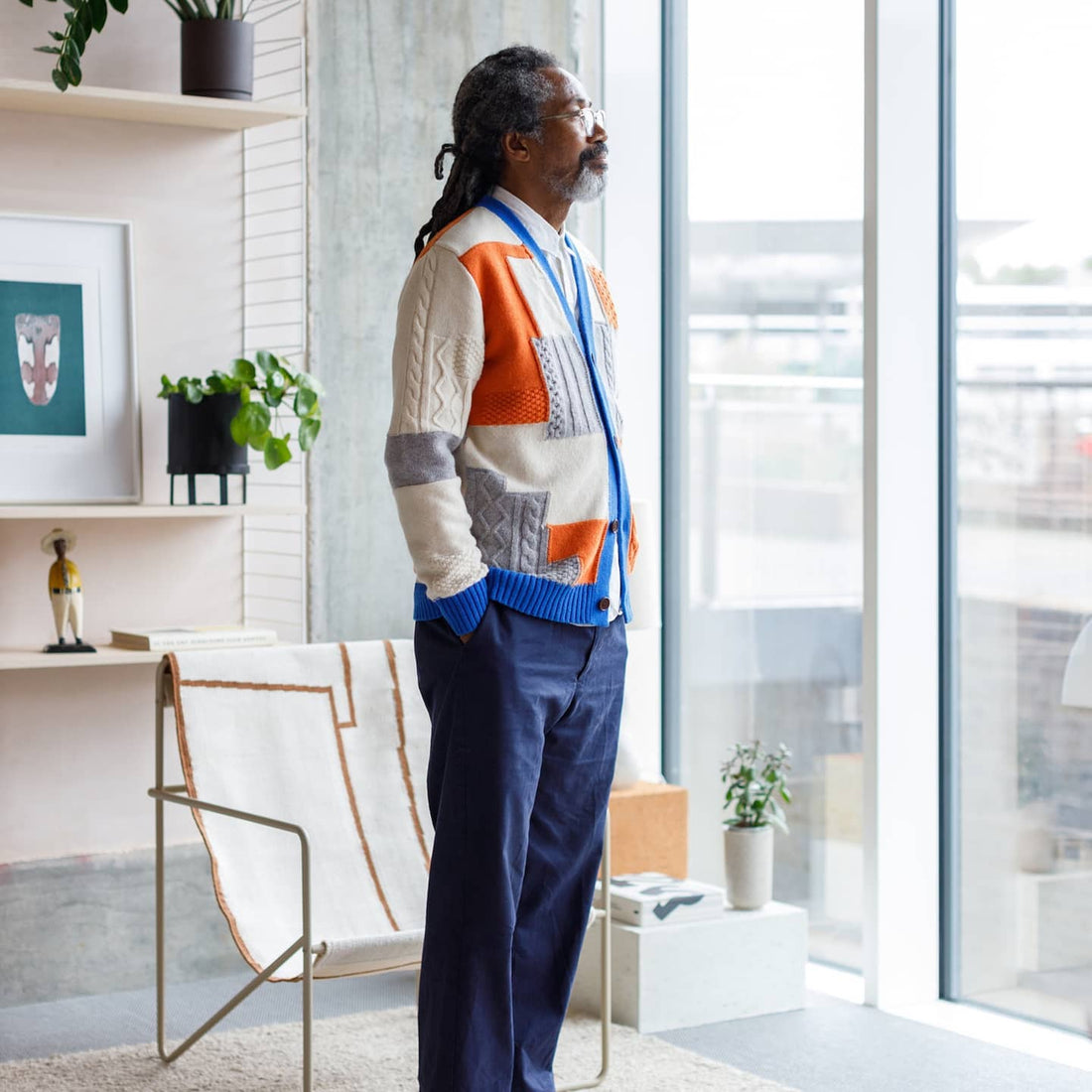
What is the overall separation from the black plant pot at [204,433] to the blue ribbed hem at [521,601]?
1.14 metres

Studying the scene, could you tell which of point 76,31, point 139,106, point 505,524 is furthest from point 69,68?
point 505,524

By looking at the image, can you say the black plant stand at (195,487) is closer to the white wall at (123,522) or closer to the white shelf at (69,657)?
the white wall at (123,522)

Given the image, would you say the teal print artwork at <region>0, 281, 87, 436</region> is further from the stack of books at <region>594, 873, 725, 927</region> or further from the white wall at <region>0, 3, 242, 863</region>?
the stack of books at <region>594, 873, 725, 927</region>

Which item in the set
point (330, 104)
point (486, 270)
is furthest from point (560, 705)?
point (330, 104)

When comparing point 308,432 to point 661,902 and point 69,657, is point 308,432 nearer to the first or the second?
point 69,657

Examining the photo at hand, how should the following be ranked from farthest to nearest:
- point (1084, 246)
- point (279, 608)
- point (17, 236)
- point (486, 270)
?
point (279, 608)
point (17, 236)
point (1084, 246)
point (486, 270)

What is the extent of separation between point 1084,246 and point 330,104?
1.61 meters

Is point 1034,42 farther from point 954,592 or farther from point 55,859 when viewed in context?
point 55,859

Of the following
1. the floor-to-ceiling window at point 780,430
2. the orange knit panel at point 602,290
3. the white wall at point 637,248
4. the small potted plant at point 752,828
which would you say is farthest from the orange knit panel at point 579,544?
the white wall at point 637,248

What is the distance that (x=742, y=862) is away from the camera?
3.16 meters

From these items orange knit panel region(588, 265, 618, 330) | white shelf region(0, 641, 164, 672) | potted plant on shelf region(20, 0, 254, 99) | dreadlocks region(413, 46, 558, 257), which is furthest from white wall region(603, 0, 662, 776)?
dreadlocks region(413, 46, 558, 257)

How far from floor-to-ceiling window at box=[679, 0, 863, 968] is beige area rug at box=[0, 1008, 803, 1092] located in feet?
2.51

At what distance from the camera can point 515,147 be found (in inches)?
85.0

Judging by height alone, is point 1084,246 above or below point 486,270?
above
